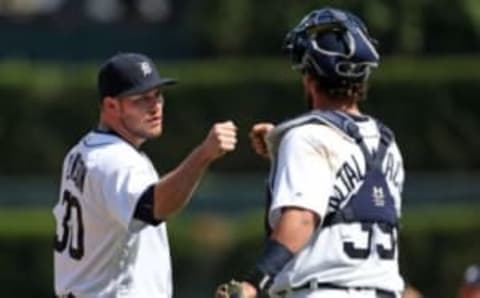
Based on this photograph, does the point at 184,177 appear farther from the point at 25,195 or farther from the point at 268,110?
the point at 268,110

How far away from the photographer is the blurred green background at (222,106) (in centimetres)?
1747

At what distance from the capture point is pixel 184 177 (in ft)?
26.4

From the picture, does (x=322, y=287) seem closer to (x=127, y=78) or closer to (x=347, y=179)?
(x=347, y=179)

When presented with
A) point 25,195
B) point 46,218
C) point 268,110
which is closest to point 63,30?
point 268,110

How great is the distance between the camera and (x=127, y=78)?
8.48 meters

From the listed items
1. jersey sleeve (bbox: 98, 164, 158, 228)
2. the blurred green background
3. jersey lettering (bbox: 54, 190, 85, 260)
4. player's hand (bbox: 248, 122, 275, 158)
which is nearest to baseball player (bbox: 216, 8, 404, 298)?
player's hand (bbox: 248, 122, 275, 158)

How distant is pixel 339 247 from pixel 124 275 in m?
1.09

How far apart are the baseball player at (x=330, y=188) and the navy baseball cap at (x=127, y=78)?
0.79 metres

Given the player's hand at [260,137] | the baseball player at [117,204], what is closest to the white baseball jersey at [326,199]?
the player's hand at [260,137]

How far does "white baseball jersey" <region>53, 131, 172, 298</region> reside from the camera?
27.3ft

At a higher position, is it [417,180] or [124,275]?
[124,275]

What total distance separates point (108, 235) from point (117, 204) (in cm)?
21

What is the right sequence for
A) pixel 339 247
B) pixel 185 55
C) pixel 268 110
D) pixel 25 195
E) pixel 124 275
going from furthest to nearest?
pixel 185 55 → pixel 268 110 → pixel 25 195 → pixel 124 275 → pixel 339 247

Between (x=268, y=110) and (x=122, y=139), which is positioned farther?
(x=268, y=110)
